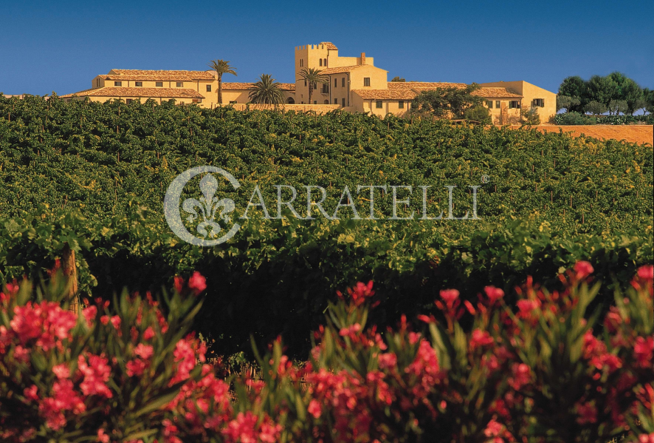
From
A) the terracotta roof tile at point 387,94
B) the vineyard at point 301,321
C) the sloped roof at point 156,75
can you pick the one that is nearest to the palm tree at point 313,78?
the terracotta roof tile at point 387,94

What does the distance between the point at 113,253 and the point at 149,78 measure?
57.6 meters

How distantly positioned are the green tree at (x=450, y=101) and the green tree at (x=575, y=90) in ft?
77.2

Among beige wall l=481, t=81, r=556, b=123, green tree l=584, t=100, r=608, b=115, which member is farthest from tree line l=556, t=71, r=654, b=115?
beige wall l=481, t=81, r=556, b=123

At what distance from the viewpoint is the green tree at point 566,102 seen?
2549 inches

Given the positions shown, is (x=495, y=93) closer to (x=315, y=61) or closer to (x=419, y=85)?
(x=419, y=85)

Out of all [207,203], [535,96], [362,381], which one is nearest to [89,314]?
[362,381]

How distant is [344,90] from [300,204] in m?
44.2

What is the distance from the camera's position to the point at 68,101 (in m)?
15.2

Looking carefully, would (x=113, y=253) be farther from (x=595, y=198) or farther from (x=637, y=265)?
(x=595, y=198)

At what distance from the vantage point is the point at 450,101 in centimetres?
4819

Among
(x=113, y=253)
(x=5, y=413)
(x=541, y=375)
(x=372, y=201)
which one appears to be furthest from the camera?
(x=372, y=201)

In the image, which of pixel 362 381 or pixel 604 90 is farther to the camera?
pixel 604 90

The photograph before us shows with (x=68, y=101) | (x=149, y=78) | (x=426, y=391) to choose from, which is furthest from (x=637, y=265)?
(x=149, y=78)

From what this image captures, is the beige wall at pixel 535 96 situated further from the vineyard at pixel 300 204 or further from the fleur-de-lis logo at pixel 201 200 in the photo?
the fleur-de-lis logo at pixel 201 200
